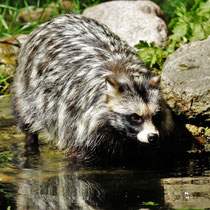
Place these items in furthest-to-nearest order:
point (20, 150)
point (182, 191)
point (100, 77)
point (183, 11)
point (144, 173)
Result: point (183, 11), point (20, 150), point (100, 77), point (144, 173), point (182, 191)

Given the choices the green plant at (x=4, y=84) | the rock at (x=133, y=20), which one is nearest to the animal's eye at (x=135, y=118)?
the rock at (x=133, y=20)

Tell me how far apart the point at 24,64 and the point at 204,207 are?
3.50 meters

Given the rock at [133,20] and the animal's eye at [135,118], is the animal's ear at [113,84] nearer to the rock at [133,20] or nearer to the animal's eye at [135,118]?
the animal's eye at [135,118]

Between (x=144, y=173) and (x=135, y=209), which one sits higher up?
(x=135, y=209)

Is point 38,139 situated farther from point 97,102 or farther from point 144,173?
point 144,173

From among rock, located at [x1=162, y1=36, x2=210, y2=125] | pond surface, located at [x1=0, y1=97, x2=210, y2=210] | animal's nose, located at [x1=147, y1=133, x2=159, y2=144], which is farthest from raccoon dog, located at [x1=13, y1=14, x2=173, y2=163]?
rock, located at [x1=162, y1=36, x2=210, y2=125]

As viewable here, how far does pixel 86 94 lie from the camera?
5180 millimetres

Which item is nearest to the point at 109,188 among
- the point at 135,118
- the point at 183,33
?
the point at 135,118

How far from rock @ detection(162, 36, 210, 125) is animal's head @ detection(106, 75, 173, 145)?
97 cm

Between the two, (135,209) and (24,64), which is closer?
(135,209)

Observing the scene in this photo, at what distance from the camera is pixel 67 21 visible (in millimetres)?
6172

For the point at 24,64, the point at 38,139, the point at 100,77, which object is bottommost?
the point at 38,139

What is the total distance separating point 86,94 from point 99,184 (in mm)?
1141

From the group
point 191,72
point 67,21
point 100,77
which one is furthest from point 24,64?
point 191,72
